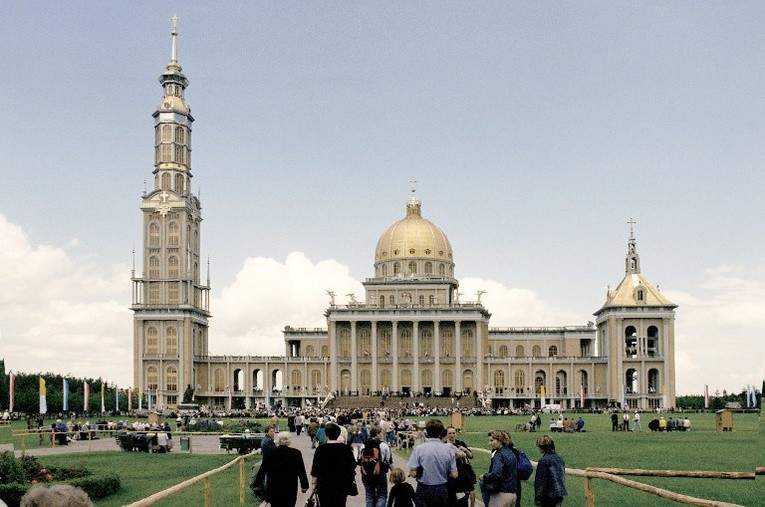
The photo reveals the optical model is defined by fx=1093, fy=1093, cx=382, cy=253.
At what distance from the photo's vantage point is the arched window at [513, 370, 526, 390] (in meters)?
132

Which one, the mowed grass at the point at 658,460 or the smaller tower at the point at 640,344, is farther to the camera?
the smaller tower at the point at 640,344

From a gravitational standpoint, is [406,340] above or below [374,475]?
above

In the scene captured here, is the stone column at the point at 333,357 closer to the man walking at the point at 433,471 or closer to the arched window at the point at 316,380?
the arched window at the point at 316,380

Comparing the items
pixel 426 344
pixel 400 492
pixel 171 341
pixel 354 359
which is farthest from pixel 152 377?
pixel 400 492

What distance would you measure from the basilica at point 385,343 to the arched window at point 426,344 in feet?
0.56

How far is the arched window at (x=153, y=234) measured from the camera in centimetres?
13345

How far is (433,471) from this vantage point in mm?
15945

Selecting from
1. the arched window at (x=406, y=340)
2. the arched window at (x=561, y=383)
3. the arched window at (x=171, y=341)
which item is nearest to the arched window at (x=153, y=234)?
the arched window at (x=171, y=341)

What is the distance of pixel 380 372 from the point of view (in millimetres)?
130500

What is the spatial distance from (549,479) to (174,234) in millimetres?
120623

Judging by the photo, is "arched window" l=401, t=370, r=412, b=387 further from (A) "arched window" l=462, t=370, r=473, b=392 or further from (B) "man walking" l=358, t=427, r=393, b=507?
(B) "man walking" l=358, t=427, r=393, b=507

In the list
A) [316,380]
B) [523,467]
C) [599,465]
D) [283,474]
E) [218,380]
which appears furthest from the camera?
[218,380]

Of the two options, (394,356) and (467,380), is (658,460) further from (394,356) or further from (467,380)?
(467,380)

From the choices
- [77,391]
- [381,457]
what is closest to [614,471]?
[381,457]
